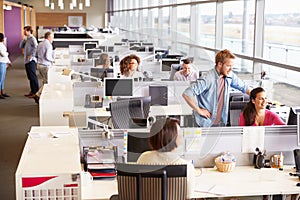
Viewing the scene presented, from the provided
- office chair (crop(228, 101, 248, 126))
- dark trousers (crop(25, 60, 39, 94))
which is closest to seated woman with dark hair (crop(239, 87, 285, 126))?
office chair (crop(228, 101, 248, 126))

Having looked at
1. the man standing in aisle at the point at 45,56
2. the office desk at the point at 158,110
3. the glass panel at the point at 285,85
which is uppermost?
the man standing in aisle at the point at 45,56

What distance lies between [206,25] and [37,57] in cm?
396

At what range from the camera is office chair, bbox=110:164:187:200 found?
2.54m

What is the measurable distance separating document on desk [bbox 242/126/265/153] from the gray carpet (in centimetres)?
221

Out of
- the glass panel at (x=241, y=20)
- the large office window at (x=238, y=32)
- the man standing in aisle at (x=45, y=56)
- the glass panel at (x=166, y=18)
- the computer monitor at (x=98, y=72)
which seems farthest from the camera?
the glass panel at (x=166, y=18)

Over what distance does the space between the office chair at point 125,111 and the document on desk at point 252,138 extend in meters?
1.80

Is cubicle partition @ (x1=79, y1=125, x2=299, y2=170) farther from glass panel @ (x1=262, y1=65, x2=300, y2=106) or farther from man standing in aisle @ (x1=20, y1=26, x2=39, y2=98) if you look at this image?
man standing in aisle @ (x1=20, y1=26, x2=39, y2=98)

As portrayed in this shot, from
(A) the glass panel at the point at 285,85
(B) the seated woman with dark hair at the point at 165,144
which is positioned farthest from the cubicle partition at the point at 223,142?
(A) the glass panel at the point at 285,85

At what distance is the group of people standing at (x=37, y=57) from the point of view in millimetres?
9344

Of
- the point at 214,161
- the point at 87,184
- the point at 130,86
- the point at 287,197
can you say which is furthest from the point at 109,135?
the point at 130,86

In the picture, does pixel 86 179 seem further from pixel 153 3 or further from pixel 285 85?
pixel 153 3

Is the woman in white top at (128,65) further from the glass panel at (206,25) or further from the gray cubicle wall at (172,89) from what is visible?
the glass panel at (206,25)

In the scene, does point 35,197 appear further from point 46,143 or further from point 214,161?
point 214,161

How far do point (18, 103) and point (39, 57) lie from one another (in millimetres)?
978
